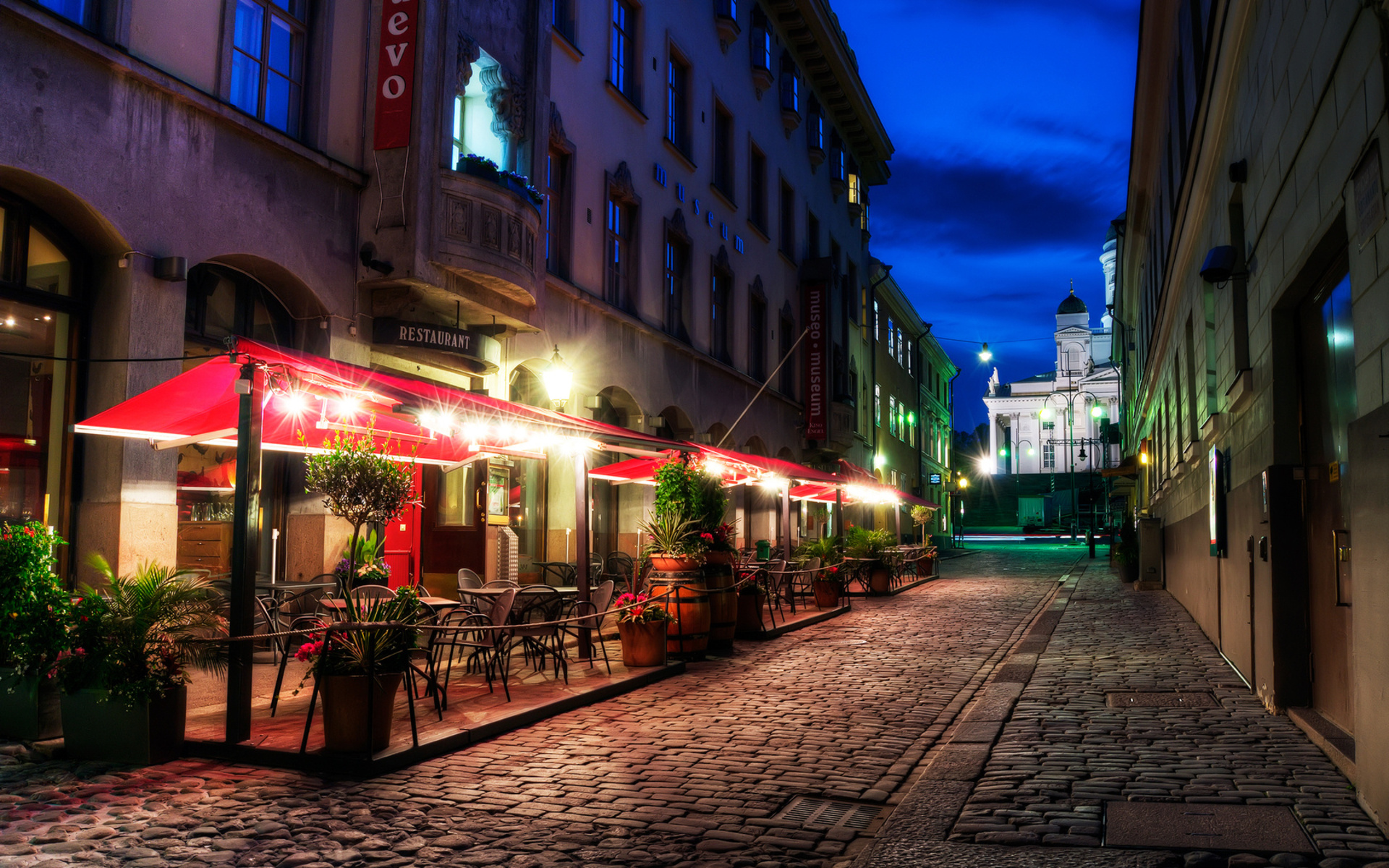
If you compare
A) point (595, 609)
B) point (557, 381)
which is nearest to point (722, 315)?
point (557, 381)

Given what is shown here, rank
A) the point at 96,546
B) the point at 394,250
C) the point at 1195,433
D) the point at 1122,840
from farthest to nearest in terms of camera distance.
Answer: the point at 1195,433, the point at 394,250, the point at 96,546, the point at 1122,840

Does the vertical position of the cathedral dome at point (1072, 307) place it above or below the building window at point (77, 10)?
above

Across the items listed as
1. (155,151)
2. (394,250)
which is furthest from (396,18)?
(155,151)

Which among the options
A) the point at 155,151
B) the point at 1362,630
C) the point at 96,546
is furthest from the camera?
the point at 155,151

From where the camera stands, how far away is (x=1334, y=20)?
19.6 feet

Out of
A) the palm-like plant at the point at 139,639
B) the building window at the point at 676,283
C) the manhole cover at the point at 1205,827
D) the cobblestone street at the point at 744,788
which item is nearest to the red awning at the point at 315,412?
the palm-like plant at the point at 139,639

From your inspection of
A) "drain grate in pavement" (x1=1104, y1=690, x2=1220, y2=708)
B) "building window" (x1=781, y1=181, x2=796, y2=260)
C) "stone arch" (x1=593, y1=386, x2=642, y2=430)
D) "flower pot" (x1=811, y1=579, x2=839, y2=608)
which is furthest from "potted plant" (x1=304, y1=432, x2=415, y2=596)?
"building window" (x1=781, y1=181, x2=796, y2=260)

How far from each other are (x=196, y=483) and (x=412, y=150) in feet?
15.6

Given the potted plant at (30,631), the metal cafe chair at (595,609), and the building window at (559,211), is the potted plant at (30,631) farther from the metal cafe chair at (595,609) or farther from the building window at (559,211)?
the building window at (559,211)

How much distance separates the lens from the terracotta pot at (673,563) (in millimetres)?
12055

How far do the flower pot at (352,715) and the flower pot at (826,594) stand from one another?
42.6 feet

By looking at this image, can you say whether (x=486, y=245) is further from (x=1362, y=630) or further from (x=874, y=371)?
(x=874, y=371)

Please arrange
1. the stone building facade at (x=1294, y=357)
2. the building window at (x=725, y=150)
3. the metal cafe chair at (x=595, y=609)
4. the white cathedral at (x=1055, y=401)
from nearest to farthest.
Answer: the stone building facade at (x=1294, y=357), the metal cafe chair at (x=595, y=609), the building window at (x=725, y=150), the white cathedral at (x=1055, y=401)

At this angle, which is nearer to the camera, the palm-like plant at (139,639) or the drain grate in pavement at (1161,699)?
the palm-like plant at (139,639)
